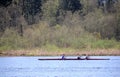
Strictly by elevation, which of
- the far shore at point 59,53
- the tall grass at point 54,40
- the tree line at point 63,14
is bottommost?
the far shore at point 59,53

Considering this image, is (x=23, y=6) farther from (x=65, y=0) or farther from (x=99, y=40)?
Result: (x=99, y=40)

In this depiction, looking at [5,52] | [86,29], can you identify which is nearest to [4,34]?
[5,52]

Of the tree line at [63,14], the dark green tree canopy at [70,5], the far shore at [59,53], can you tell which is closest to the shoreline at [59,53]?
the far shore at [59,53]

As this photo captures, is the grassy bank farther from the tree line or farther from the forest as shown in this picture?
the tree line

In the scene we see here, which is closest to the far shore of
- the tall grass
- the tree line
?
the tall grass

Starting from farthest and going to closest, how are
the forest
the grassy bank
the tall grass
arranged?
the forest < the tall grass < the grassy bank

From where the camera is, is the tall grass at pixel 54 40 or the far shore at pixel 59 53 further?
the tall grass at pixel 54 40

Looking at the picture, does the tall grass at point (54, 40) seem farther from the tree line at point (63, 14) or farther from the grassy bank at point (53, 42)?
the tree line at point (63, 14)

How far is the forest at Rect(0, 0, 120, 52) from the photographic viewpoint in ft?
313

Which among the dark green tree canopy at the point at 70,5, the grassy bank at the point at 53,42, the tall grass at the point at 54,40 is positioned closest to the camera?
the grassy bank at the point at 53,42

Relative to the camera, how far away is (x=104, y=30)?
101m

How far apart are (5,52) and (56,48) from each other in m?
8.10

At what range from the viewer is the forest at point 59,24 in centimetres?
9525

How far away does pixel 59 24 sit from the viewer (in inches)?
4048
